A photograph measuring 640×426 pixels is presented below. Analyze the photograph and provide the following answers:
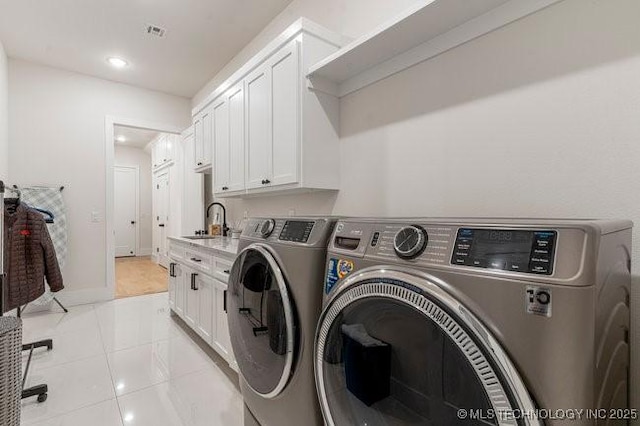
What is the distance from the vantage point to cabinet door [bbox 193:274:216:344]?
223cm

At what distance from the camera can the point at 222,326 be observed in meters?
2.07

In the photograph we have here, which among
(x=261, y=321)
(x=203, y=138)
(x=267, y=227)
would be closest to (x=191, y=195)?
(x=203, y=138)

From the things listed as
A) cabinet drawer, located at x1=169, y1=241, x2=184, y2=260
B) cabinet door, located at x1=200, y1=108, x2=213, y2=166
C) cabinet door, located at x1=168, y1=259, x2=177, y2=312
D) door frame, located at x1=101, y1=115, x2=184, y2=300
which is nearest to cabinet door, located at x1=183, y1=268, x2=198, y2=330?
cabinet drawer, located at x1=169, y1=241, x2=184, y2=260

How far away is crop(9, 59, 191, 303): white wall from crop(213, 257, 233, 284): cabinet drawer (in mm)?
2632

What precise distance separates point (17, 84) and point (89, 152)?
925mm

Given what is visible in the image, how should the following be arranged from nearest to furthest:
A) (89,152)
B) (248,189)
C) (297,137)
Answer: (297,137), (248,189), (89,152)

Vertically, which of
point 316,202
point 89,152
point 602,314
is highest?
point 89,152

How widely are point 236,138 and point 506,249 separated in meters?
2.31

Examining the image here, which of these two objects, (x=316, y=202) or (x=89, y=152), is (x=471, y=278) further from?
(x=89, y=152)

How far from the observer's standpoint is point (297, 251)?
107cm

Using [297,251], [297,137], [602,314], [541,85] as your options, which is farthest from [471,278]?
[297,137]

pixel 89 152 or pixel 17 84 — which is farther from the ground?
pixel 17 84

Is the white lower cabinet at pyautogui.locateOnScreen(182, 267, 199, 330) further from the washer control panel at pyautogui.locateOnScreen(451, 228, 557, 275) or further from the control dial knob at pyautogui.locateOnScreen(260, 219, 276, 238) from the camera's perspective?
the washer control panel at pyautogui.locateOnScreen(451, 228, 557, 275)

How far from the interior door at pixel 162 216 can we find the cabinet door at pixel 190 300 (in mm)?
3218
